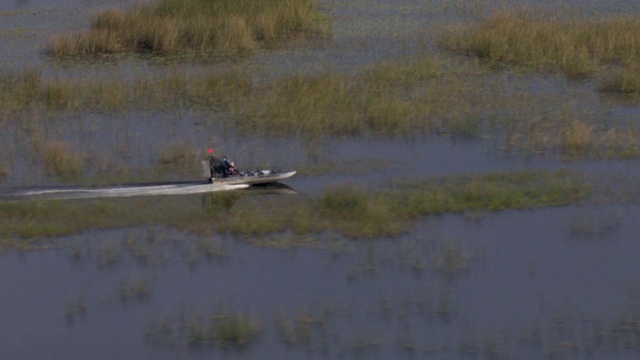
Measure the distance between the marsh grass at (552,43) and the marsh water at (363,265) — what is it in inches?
69.9

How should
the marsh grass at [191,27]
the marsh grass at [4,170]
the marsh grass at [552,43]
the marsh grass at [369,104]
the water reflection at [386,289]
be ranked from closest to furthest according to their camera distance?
1. the water reflection at [386,289]
2. the marsh grass at [4,170]
3. the marsh grass at [369,104]
4. the marsh grass at [552,43]
5. the marsh grass at [191,27]

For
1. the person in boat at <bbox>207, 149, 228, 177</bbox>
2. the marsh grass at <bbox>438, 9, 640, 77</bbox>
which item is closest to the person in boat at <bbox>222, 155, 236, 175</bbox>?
the person in boat at <bbox>207, 149, 228, 177</bbox>

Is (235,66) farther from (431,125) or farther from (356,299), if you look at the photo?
(356,299)

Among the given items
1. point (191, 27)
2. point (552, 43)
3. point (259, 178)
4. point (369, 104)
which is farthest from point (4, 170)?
point (552, 43)

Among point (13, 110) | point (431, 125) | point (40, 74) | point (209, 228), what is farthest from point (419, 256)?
point (40, 74)

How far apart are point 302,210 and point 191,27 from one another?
334 inches

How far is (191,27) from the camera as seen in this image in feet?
Result: 63.8

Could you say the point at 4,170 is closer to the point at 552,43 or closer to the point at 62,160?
the point at 62,160

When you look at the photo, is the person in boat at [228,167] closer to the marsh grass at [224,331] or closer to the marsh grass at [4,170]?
the marsh grass at [4,170]

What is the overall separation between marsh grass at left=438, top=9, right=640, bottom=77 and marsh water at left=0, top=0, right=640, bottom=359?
5.83 ft

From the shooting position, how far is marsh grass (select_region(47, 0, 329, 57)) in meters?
19.0

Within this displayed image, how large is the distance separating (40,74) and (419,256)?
27.8 feet

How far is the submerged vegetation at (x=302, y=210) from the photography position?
446 inches

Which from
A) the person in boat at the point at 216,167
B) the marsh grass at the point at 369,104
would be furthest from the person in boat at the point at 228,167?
the marsh grass at the point at 369,104
